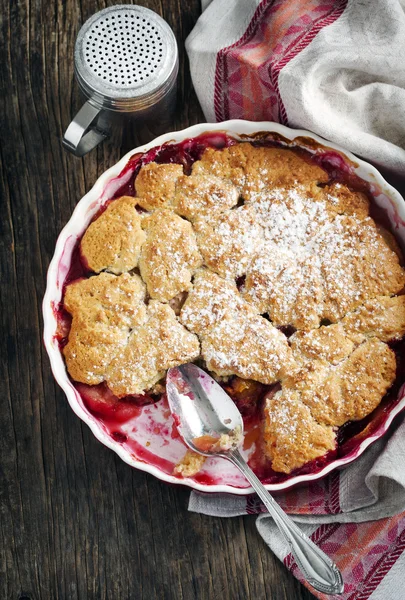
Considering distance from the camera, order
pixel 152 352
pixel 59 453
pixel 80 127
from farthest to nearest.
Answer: pixel 59 453 → pixel 80 127 → pixel 152 352

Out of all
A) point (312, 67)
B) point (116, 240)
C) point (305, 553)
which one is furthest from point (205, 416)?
point (312, 67)

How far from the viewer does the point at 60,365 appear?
2057mm

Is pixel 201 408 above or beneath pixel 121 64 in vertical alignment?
beneath

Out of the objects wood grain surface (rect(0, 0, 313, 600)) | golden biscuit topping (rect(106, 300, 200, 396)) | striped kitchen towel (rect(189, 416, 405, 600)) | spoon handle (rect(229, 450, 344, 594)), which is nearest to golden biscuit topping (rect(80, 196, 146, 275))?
golden biscuit topping (rect(106, 300, 200, 396))

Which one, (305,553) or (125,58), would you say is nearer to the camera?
(305,553)

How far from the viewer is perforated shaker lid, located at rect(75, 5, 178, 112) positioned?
2.08m

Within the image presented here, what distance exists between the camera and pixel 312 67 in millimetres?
2057

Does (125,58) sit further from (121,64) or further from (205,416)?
(205,416)

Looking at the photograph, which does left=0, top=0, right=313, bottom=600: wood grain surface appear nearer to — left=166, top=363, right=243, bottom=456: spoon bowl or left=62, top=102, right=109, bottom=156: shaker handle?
left=62, top=102, right=109, bottom=156: shaker handle

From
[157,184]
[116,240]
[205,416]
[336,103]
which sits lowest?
[205,416]

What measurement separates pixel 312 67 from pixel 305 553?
4.84ft

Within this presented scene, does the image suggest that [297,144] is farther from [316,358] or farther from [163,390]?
[163,390]

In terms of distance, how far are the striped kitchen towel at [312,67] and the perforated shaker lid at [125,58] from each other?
0.17 meters

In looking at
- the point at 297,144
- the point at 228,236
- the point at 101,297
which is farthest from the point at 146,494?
the point at 297,144
